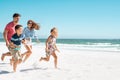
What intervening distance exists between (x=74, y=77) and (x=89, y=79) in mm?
428

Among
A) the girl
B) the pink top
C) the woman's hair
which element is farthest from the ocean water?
the pink top

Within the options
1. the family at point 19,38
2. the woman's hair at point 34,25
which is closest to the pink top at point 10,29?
the family at point 19,38

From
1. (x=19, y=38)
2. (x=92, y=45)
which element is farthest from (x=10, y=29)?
(x=92, y=45)

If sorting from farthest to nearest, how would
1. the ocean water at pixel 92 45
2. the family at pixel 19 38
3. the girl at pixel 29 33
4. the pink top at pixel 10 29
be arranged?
the ocean water at pixel 92 45
the girl at pixel 29 33
the pink top at pixel 10 29
the family at pixel 19 38

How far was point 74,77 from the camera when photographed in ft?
24.0

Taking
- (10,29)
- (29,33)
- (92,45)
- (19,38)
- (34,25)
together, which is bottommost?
(92,45)

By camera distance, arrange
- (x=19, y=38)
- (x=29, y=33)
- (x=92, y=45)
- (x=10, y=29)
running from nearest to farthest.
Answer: (x=19, y=38) → (x=10, y=29) → (x=29, y=33) → (x=92, y=45)

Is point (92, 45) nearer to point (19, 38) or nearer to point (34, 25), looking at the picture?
point (34, 25)

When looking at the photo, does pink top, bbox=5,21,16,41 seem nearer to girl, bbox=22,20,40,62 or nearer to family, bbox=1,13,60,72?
family, bbox=1,13,60,72

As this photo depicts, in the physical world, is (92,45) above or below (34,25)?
below

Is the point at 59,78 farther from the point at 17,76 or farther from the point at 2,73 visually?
the point at 2,73

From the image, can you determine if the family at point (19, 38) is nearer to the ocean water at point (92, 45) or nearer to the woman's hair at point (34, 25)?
the woman's hair at point (34, 25)

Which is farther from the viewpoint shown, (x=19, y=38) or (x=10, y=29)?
(x=10, y=29)

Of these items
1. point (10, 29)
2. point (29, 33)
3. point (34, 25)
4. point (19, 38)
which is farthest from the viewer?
point (29, 33)
